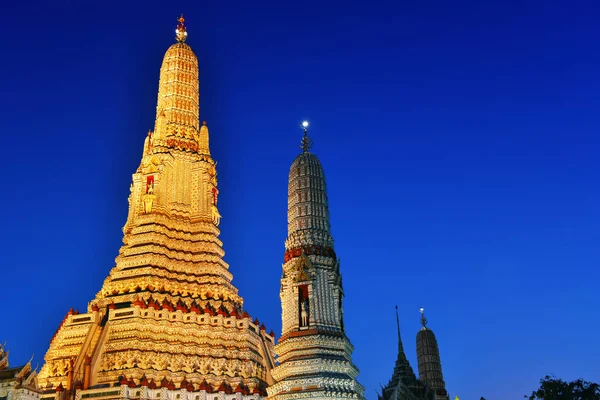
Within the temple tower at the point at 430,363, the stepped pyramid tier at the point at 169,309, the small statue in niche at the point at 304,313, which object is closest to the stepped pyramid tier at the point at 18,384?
the stepped pyramid tier at the point at 169,309

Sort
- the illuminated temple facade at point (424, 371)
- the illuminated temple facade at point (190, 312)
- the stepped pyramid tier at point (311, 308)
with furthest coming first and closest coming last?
the illuminated temple facade at point (424, 371) < the illuminated temple facade at point (190, 312) < the stepped pyramid tier at point (311, 308)

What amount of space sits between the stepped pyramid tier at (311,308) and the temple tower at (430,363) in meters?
29.3

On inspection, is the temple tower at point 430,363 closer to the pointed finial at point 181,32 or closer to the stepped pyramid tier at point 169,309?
the stepped pyramid tier at point 169,309

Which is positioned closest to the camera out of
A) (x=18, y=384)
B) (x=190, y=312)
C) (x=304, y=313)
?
(x=18, y=384)

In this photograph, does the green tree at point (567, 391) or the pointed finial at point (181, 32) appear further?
the pointed finial at point (181, 32)

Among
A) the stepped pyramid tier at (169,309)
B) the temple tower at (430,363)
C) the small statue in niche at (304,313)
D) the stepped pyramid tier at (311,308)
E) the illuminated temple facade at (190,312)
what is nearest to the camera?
the stepped pyramid tier at (311,308)

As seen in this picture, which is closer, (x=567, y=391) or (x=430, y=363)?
(x=567, y=391)

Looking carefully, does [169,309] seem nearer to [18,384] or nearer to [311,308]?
[18,384]

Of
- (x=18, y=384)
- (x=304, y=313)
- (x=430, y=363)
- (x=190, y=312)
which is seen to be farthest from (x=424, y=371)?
(x=18, y=384)

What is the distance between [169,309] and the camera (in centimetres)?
4106

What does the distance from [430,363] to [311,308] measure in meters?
32.2

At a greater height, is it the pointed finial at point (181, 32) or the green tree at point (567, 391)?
the pointed finial at point (181, 32)

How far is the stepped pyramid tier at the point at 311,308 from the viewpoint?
28.8 metres

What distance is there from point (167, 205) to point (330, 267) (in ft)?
65.8
